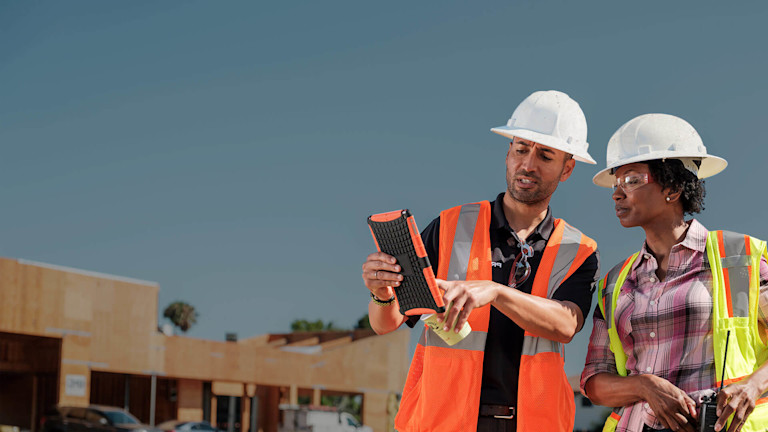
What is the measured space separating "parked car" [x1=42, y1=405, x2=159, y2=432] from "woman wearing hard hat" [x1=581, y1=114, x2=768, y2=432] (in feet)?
77.4

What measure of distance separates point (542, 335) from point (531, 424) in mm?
364

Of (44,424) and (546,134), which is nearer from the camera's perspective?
(546,134)

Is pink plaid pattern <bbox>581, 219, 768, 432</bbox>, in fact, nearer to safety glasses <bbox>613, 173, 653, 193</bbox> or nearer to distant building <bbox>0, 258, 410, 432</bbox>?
safety glasses <bbox>613, 173, 653, 193</bbox>

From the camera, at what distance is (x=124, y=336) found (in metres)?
33.4

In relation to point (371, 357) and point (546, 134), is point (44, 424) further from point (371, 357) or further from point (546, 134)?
point (546, 134)

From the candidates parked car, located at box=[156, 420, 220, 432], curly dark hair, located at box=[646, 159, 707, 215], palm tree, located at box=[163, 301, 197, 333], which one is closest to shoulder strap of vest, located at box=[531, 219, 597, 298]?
A: curly dark hair, located at box=[646, 159, 707, 215]

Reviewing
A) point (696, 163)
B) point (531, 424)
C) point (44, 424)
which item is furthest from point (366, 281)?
point (44, 424)

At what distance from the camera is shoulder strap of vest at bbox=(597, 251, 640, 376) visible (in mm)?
3555

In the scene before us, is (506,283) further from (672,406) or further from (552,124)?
(672,406)

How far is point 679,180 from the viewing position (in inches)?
139

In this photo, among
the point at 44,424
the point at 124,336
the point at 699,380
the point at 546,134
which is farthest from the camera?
the point at 124,336

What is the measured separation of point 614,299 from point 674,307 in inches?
13.8

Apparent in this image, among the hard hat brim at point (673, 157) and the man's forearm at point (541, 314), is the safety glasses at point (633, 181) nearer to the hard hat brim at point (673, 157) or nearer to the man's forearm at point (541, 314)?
the hard hat brim at point (673, 157)

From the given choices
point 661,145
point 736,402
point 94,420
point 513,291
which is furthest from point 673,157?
point 94,420
